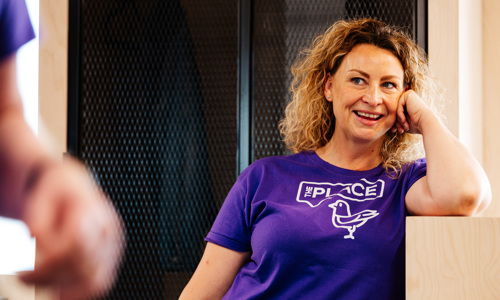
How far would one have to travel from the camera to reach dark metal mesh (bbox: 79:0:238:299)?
2.27 meters

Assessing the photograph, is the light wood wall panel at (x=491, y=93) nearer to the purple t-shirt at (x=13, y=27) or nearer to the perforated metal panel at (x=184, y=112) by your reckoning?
the perforated metal panel at (x=184, y=112)

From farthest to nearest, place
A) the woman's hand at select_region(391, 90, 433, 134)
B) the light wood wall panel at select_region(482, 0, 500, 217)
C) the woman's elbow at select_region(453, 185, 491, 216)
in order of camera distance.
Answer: the light wood wall panel at select_region(482, 0, 500, 217)
the woman's hand at select_region(391, 90, 433, 134)
the woman's elbow at select_region(453, 185, 491, 216)

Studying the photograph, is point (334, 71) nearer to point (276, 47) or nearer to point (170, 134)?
point (276, 47)

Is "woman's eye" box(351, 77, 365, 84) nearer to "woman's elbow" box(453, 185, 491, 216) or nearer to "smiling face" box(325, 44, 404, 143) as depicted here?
"smiling face" box(325, 44, 404, 143)

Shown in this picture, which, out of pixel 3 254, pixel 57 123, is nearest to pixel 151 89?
pixel 57 123

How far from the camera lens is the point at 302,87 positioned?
69.4 inches

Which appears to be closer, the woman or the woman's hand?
the woman

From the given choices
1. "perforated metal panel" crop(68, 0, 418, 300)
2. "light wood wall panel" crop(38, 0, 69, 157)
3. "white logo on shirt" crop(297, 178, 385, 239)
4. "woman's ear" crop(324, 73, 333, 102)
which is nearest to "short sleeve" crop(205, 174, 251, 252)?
"white logo on shirt" crop(297, 178, 385, 239)

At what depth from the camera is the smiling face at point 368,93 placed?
4.80 ft

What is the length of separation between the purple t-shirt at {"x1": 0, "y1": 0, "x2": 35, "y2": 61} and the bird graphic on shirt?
113 cm

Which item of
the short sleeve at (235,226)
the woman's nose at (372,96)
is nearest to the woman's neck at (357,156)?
the woman's nose at (372,96)

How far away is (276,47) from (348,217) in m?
1.11

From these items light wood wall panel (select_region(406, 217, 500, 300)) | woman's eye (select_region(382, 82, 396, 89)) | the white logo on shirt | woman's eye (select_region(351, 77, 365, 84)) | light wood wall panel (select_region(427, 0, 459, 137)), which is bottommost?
light wood wall panel (select_region(406, 217, 500, 300))

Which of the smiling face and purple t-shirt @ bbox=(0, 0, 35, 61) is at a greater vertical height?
the smiling face
